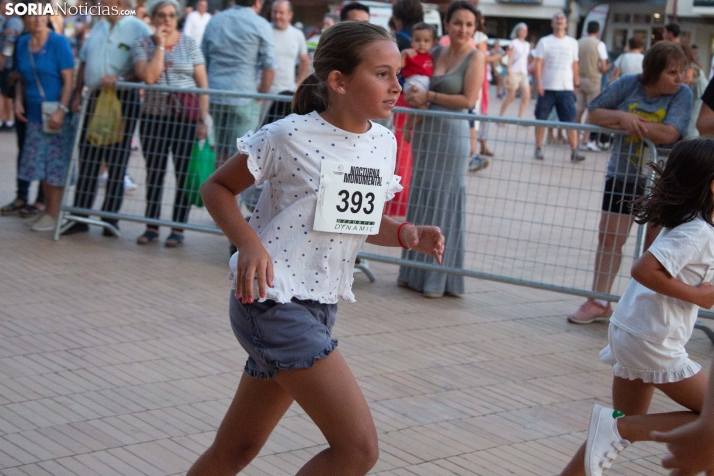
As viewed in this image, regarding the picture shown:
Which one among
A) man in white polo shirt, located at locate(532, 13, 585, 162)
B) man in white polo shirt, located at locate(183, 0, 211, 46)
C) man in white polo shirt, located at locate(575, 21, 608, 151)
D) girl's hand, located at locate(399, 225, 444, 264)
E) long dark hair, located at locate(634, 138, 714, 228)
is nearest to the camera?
girl's hand, located at locate(399, 225, 444, 264)

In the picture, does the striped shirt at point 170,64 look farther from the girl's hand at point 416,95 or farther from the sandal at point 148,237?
the girl's hand at point 416,95

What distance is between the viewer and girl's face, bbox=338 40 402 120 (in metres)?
2.82

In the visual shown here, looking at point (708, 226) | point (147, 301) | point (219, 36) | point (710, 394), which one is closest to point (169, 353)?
point (147, 301)

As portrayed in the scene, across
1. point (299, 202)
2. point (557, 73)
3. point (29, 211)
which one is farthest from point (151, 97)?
point (557, 73)

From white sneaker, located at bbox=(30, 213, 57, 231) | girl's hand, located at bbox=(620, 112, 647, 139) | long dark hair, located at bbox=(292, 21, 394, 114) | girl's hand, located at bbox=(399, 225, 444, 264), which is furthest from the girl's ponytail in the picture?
white sneaker, located at bbox=(30, 213, 57, 231)

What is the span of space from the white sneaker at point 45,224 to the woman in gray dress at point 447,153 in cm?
331

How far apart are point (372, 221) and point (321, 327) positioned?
0.41 m

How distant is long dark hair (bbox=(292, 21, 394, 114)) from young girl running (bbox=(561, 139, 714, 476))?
1.20 m

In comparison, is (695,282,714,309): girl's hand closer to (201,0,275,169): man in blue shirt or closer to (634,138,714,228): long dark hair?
(634,138,714,228): long dark hair

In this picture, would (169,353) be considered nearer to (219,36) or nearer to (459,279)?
(459,279)

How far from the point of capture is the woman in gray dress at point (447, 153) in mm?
6797

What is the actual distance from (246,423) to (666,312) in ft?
4.96

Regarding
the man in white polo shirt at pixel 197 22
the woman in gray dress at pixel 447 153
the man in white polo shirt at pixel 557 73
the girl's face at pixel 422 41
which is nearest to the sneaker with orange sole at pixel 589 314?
the woman in gray dress at pixel 447 153

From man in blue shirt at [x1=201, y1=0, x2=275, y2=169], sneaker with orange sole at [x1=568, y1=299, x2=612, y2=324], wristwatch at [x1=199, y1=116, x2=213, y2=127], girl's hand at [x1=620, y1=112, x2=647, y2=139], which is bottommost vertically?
sneaker with orange sole at [x1=568, y1=299, x2=612, y2=324]
